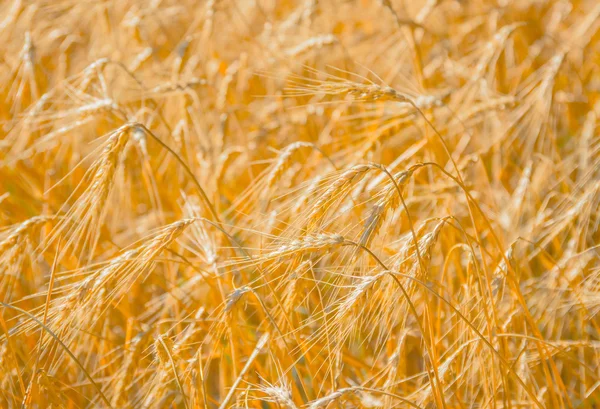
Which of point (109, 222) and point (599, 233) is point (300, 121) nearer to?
point (109, 222)

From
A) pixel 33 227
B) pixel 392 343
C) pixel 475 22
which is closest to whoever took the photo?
pixel 33 227

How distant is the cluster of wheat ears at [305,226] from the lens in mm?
1065

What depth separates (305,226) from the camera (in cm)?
132

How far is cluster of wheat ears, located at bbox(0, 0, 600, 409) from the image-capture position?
107 cm

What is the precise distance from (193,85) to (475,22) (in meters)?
1.50

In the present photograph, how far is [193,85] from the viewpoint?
1799 mm

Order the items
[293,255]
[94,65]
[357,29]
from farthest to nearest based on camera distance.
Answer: [357,29] < [94,65] < [293,255]

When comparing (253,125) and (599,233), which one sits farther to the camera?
(253,125)

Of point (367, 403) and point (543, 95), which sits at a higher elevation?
point (543, 95)

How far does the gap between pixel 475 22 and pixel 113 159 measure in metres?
2.08

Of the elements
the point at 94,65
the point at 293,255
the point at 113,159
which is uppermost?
the point at 94,65

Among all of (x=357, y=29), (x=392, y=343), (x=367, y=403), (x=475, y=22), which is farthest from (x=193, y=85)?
(x=357, y=29)

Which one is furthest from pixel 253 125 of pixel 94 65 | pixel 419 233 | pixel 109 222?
pixel 419 233

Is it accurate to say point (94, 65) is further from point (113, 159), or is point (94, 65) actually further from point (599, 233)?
point (599, 233)
